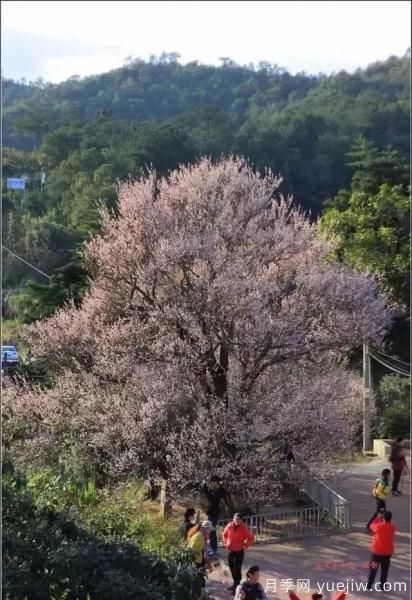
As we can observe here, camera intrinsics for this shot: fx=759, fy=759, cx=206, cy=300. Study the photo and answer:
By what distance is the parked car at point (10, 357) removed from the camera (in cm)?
984

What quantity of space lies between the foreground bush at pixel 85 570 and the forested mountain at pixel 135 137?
5.20 m

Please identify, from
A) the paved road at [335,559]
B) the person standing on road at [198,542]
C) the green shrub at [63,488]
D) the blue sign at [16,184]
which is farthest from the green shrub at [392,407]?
the person standing on road at [198,542]

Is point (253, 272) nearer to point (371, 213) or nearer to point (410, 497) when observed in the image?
point (410, 497)

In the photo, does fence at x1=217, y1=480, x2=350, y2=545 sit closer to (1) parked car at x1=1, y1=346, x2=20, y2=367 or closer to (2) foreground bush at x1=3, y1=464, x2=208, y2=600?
(2) foreground bush at x1=3, y1=464, x2=208, y2=600

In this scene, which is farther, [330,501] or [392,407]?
[392,407]

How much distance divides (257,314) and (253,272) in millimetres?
599

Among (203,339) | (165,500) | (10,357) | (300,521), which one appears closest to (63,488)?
(165,500)

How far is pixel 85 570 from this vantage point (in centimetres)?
430

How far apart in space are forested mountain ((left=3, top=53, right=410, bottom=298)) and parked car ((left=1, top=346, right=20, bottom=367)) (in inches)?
41.4

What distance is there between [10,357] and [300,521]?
4589 millimetres

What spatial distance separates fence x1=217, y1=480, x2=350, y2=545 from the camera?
8.04 meters

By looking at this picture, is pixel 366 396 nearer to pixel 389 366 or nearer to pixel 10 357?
pixel 389 366

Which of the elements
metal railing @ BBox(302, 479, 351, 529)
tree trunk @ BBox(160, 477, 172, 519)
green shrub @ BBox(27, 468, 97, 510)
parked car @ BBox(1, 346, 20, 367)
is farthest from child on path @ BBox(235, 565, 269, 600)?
parked car @ BBox(1, 346, 20, 367)

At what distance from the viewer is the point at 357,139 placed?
17000 millimetres
